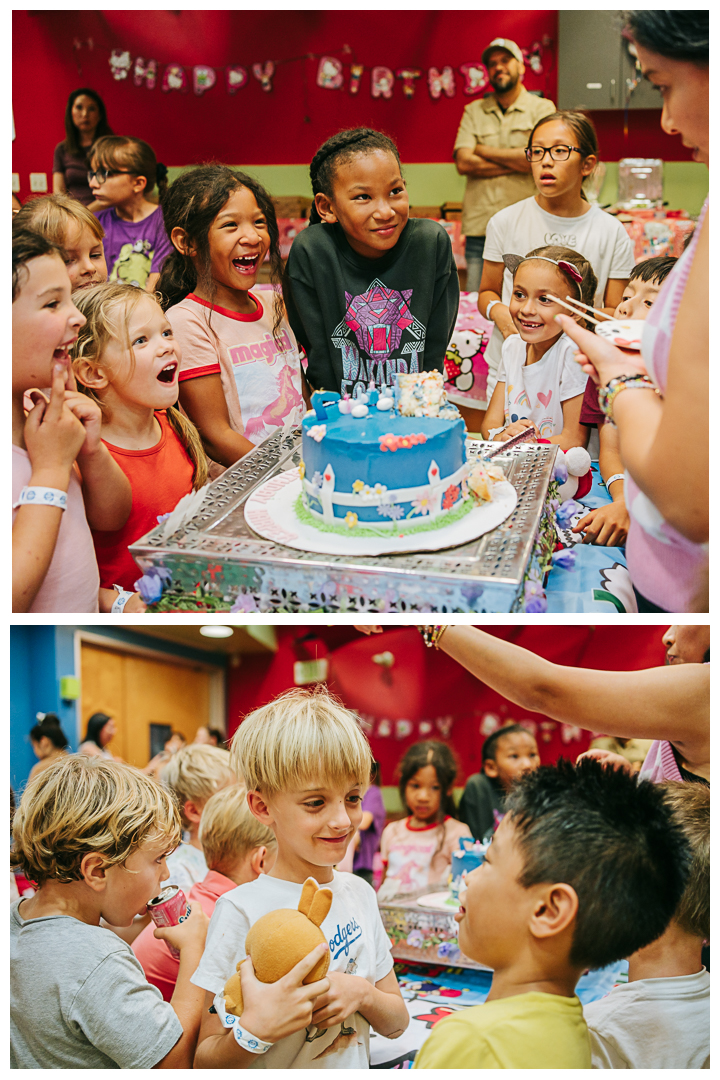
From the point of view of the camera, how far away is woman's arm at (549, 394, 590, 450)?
2086 millimetres

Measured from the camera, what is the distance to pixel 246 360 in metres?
2.06

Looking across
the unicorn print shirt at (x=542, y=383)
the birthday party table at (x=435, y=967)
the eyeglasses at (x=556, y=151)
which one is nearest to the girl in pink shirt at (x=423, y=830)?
the birthday party table at (x=435, y=967)

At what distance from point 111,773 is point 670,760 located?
1.05 metres

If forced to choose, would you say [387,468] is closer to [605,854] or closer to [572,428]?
[605,854]

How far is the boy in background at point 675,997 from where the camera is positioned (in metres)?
1.50

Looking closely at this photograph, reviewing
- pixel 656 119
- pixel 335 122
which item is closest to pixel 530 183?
pixel 335 122

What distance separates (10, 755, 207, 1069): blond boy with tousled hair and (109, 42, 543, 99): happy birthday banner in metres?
2.05

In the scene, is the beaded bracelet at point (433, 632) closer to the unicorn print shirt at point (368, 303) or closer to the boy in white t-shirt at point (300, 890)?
the boy in white t-shirt at point (300, 890)

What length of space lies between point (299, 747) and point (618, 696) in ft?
1.85

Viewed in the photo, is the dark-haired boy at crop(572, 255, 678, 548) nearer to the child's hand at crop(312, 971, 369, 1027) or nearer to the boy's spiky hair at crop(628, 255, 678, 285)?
the boy's spiky hair at crop(628, 255, 678, 285)

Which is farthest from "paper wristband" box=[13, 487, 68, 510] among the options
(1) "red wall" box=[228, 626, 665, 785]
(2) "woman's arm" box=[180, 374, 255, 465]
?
(1) "red wall" box=[228, 626, 665, 785]

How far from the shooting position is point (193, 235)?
1.99 metres

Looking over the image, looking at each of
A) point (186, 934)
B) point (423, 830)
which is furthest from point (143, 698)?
point (186, 934)

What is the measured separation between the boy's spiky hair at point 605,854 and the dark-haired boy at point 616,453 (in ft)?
1.82
